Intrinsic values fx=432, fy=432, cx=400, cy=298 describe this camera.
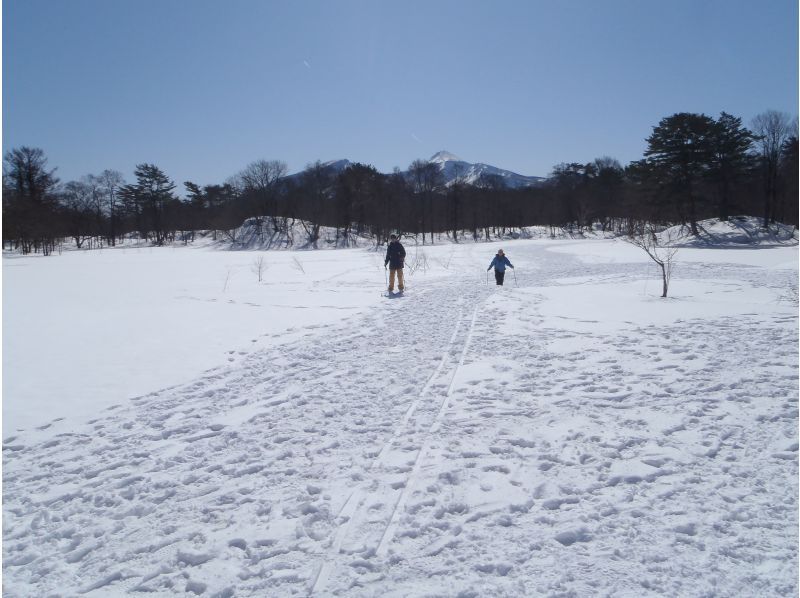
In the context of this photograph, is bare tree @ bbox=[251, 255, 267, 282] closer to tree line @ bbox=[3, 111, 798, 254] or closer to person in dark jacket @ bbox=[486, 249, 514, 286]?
person in dark jacket @ bbox=[486, 249, 514, 286]

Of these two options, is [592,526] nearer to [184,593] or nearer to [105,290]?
[184,593]

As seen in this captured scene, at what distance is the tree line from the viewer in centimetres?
4312

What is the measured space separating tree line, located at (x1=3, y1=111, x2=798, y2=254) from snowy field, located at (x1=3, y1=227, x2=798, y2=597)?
39.4m

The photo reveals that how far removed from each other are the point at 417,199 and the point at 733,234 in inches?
1545

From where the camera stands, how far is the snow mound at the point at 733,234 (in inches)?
1533

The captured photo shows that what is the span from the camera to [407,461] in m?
4.03

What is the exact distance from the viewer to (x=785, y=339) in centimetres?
754

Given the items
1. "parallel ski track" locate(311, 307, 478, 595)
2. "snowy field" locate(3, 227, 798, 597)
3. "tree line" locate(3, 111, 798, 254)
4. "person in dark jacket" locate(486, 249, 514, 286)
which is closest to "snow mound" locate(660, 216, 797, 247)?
"tree line" locate(3, 111, 798, 254)

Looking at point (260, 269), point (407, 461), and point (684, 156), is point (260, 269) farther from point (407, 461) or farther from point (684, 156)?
point (684, 156)

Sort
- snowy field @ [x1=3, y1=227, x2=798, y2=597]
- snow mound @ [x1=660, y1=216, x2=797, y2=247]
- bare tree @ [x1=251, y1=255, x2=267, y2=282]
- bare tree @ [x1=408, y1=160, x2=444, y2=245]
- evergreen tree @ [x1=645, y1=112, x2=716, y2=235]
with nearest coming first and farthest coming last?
snowy field @ [x1=3, y1=227, x2=798, y2=597], bare tree @ [x1=251, y1=255, x2=267, y2=282], snow mound @ [x1=660, y1=216, x2=797, y2=247], evergreen tree @ [x1=645, y1=112, x2=716, y2=235], bare tree @ [x1=408, y1=160, x2=444, y2=245]

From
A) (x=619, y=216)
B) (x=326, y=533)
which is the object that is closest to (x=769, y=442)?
(x=326, y=533)

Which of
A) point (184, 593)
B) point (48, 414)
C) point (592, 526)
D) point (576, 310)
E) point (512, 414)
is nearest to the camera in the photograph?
point (184, 593)

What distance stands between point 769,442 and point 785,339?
4.72m

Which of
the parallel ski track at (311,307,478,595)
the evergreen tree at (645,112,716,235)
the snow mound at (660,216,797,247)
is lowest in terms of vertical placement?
the parallel ski track at (311,307,478,595)
